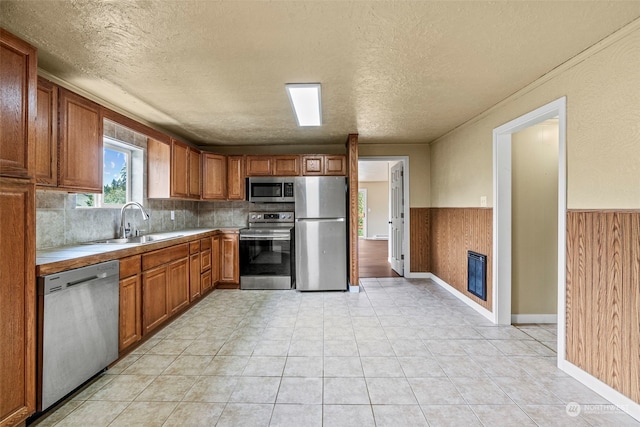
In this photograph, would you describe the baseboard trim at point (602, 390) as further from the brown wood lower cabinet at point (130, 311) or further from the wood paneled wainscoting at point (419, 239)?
the brown wood lower cabinet at point (130, 311)

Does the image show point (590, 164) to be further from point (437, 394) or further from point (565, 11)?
point (437, 394)

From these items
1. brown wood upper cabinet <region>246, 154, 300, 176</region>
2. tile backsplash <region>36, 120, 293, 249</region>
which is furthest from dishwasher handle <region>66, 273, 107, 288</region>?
brown wood upper cabinet <region>246, 154, 300, 176</region>

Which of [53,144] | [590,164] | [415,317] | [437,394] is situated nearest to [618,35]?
[590,164]

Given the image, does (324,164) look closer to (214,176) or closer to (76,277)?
(214,176)

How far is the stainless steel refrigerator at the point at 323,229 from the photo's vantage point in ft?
14.0

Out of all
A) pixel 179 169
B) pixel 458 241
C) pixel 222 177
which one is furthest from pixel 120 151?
pixel 458 241

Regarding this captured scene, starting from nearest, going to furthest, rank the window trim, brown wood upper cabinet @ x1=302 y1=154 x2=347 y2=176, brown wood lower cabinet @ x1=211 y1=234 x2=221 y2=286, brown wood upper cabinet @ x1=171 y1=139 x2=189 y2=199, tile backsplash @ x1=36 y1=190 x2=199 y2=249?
1. tile backsplash @ x1=36 y1=190 x2=199 y2=249
2. the window trim
3. brown wood upper cabinet @ x1=171 y1=139 x2=189 y2=199
4. brown wood lower cabinet @ x1=211 y1=234 x2=221 y2=286
5. brown wood upper cabinet @ x1=302 y1=154 x2=347 y2=176

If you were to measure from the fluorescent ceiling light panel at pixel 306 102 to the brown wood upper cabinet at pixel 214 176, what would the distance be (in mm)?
1573

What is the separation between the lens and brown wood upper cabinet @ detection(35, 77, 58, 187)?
192 cm

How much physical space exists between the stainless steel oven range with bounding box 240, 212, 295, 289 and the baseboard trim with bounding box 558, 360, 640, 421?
321 centimetres

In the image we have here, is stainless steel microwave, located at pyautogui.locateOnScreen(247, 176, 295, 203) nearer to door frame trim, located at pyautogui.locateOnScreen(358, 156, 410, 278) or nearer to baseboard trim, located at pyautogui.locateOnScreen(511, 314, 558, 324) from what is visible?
door frame trim, located at pyautogui.locateOnScreen(358, 156, 410, 278)

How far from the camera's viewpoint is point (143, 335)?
2.56 m

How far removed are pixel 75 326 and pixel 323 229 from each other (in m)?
2.96

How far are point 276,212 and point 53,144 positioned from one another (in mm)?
3077
